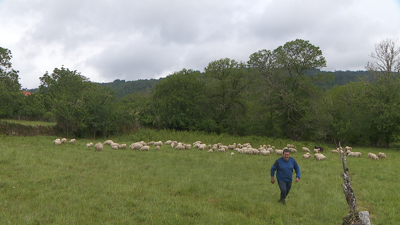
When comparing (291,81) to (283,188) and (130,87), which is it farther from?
(130,87)

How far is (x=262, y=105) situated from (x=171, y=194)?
2663 centimetres

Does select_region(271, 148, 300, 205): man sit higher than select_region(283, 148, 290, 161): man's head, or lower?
lower

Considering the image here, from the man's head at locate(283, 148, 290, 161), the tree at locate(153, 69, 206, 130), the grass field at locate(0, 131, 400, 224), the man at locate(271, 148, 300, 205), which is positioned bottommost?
the grass field at locate(0, 131, 400, 224)

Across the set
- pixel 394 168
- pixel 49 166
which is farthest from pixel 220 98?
pixel 49 166

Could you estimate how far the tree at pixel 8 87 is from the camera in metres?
28.3

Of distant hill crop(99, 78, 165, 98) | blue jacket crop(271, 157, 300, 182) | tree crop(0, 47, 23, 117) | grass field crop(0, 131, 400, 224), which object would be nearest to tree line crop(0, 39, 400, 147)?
tree crop(0, 47, 23, 117)

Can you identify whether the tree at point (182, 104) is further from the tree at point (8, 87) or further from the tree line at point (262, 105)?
the tree at point (8, 87)

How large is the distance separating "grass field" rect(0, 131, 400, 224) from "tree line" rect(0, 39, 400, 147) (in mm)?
15949

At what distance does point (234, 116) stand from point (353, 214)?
34887mm

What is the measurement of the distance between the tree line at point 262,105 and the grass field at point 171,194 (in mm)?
15949

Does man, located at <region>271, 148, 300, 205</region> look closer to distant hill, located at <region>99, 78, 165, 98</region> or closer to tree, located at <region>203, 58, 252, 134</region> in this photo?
tree, located at <region>203, 58, 252, 134</region>

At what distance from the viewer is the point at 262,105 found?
33.2 m

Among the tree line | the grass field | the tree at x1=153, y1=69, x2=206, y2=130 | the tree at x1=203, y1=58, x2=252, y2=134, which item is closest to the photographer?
the grass field

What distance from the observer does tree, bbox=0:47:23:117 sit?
28312mm
